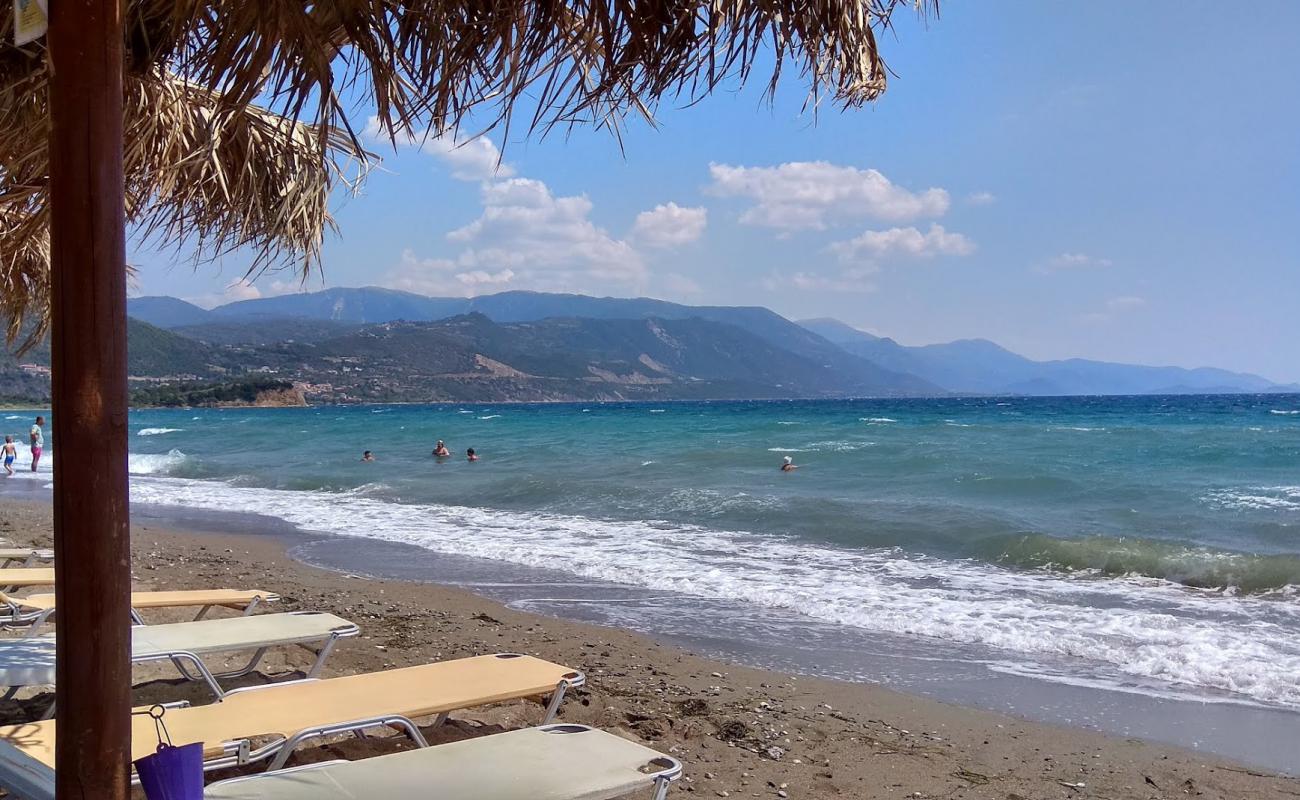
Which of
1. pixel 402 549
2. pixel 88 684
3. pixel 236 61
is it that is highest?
pixel 236 61

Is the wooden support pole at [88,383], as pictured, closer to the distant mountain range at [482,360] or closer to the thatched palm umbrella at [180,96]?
the thatched palm umbrella at [180,96]

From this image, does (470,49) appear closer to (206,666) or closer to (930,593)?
(206,666)

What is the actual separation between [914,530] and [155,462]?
21.5m

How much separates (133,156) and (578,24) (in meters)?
2.21

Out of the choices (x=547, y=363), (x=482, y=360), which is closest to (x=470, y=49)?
(x=482, y=360)

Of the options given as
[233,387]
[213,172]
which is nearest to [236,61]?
[213,172]

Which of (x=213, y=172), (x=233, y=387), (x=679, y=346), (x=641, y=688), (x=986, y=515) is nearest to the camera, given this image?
(x=213, y=172)

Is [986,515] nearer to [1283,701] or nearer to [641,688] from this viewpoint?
[1283,701]

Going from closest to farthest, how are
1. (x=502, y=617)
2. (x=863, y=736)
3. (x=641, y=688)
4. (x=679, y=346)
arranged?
(x=863, y=736), (x=641, y=688), (x=502, y=617), (x=679, y=346)

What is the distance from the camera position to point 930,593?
8.41 m

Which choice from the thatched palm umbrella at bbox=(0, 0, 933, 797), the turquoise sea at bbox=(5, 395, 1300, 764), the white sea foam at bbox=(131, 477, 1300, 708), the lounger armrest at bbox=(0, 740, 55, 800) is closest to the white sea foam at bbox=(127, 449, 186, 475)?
the turquoise sea at bbox=(5, 395, 1300, 764)

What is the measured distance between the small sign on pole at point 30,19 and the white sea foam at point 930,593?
20.7 feet

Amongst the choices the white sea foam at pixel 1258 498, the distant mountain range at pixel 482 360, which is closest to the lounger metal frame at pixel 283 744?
the white sea foam at pixel 1258 498

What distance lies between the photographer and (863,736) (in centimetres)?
471
